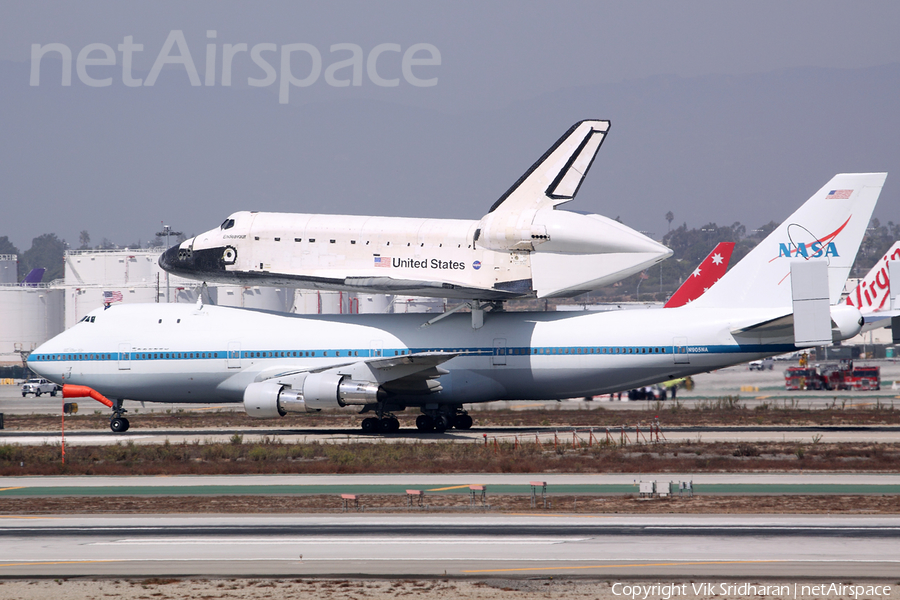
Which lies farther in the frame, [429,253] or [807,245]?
[429,253]

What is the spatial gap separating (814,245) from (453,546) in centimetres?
2269

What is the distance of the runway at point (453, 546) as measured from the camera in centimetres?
1333

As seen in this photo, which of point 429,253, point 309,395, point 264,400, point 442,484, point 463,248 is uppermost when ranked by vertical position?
point 463,248

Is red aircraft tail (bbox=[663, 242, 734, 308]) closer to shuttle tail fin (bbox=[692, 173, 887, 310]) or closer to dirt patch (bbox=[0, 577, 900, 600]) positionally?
shuttle tail fin (bbox=[692, 173, 887, 310])

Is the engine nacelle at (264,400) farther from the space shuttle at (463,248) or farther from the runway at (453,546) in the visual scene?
the runway at (453,546)

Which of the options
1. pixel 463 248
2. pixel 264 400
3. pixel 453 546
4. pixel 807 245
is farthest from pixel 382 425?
pixel 453 546

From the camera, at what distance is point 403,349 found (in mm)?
34031

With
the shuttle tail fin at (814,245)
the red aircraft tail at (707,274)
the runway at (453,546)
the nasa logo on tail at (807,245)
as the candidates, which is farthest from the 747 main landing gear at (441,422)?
the runway at (453,546)

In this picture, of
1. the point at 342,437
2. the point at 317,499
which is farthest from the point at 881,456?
the point at 342,437

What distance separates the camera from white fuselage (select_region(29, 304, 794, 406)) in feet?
108

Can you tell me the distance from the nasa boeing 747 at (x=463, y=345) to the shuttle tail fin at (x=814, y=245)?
0.04m

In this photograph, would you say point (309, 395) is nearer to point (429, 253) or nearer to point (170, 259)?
point (429, 253)

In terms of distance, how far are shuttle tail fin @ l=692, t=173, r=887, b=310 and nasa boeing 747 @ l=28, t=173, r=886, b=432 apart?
0.04 meters

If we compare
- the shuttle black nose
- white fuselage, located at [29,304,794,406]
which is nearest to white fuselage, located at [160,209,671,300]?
the shuttle black nose
